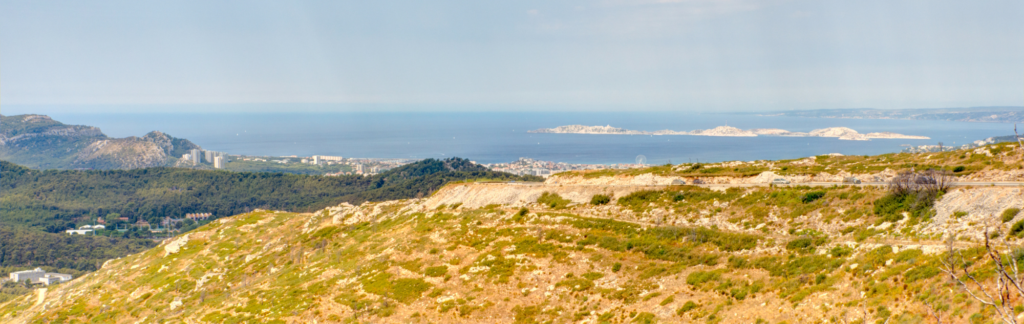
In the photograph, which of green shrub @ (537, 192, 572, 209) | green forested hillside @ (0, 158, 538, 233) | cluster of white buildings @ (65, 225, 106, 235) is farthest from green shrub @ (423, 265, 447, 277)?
cluster of white buildings @ (65, 225, 106, 235)

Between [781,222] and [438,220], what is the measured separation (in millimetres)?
21518

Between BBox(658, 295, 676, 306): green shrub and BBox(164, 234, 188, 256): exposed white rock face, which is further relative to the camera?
BBox(164, 234, 188, 256): exposed white rock face

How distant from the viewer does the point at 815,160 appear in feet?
138

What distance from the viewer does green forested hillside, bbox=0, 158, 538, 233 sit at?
15912cm

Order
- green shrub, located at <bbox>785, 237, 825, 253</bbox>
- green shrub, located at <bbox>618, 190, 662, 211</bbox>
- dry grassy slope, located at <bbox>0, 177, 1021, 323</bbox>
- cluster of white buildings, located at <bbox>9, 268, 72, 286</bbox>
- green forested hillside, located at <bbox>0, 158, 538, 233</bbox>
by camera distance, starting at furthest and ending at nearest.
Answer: green forested hillside, located at <bbox>0, 158, 538, 233</bbox> → cluster of white buildings, located at <bbox>9, 268, 72, 286</bbox> → green shrub, located at <bbox>618, 190, 662, 211</bbox> → green shrub, located at <bbox>785, 237, 825, 253</bbox> → dry grassy slope, located at <bbox>0, 177, 1021, 323</bbox>

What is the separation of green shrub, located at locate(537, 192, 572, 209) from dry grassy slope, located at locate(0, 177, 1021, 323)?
2.22ft

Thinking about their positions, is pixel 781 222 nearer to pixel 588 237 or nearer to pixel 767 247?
pixel 767 247

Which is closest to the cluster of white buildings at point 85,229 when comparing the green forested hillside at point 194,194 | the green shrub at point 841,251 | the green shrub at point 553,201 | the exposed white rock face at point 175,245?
the green forested hillside at point 194,194

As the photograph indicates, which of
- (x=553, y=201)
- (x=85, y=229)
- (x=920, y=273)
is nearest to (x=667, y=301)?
(x=920, y=273)

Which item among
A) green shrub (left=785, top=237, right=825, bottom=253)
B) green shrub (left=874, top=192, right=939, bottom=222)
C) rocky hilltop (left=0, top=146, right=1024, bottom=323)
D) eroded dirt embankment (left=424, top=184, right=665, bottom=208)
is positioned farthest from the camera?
eroded dirt embankment (left=424, top=184, right=665, bottom=208)

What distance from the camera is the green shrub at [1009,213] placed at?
63.6 ft

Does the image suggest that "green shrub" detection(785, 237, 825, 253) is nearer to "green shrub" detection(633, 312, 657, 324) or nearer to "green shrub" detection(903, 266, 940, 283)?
"green shrub" detection(903, 266, 940, 283)

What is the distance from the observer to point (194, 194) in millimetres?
187250

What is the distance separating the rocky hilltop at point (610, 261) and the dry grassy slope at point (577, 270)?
0.09 meters
